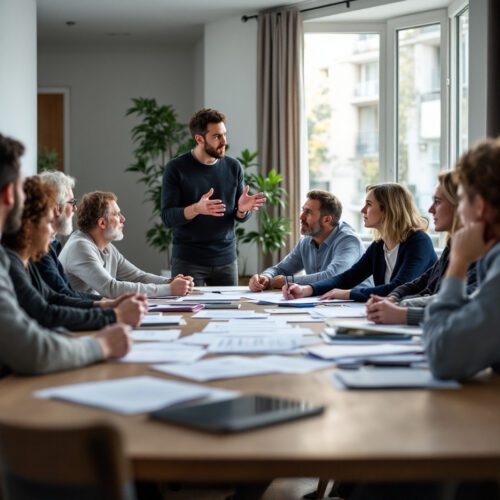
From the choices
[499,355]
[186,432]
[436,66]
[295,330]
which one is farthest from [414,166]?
[186,432]

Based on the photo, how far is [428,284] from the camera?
3303 mm

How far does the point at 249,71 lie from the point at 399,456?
6.84m

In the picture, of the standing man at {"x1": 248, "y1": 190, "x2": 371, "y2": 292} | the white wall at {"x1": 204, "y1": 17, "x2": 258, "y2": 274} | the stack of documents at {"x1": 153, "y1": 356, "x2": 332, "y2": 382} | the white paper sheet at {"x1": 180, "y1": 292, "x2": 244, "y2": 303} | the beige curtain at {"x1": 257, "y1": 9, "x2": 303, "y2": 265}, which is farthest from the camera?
the white wall at {"x1": 204, "y1": 17, "x2": 258, "y2": 274}

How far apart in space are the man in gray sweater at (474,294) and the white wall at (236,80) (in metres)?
5.98

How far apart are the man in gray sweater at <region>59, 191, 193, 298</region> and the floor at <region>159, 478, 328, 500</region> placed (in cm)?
92

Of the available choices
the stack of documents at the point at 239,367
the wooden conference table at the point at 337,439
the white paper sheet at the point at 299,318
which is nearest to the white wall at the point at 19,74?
the white paper sheet at the point at 299,318

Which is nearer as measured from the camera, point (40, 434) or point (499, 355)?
point (40, 434)

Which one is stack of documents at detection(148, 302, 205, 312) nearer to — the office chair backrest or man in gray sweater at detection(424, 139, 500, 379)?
man in gray sweater at detection(424, 139, 500, 379)

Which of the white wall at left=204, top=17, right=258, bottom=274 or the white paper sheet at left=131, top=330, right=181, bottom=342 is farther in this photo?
the white wall at left=204, top=17, right=258, bottom=274

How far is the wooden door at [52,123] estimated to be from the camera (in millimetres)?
9266

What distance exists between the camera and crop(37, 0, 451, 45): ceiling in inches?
277

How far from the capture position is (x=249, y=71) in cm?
772

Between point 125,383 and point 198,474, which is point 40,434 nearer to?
point 198,474

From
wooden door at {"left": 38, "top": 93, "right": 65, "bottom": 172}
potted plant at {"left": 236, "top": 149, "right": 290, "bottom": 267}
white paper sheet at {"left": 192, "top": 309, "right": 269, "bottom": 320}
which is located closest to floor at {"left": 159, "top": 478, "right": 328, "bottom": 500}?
white paper sheet at {"left": 192, "top": 309, "right": 269, "bottom": 320}
